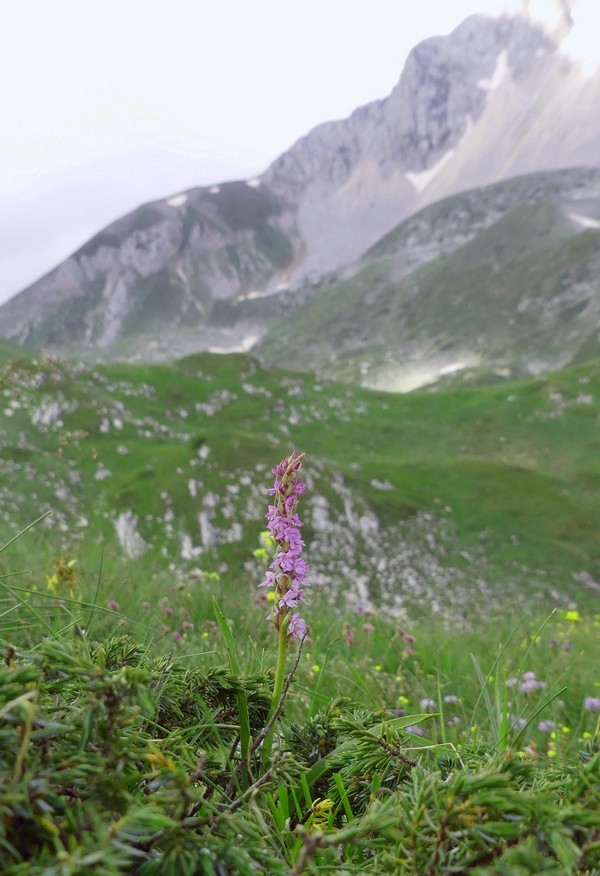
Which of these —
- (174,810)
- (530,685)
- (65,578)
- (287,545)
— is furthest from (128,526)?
(174,810)

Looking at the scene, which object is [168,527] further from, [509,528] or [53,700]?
[53,700]

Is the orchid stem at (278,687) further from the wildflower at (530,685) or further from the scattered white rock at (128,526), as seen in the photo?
the scattered white rock at (128,526)

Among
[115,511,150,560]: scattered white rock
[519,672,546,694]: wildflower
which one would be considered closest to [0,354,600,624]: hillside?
[115,511,150,560]: scattered white rock

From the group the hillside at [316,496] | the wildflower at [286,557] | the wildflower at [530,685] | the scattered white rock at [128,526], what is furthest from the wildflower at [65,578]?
the scattered white rock at [128,526]

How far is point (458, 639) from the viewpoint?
27.3 ft

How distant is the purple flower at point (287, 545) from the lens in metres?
1.97

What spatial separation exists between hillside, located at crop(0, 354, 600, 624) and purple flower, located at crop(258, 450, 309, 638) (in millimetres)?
3115

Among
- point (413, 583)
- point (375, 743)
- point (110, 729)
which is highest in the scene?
point (110, 729)

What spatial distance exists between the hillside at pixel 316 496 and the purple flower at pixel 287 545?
3.12 meters

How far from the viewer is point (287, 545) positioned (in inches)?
79.5

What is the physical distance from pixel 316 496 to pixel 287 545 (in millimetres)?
30298

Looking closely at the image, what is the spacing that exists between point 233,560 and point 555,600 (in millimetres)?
16236

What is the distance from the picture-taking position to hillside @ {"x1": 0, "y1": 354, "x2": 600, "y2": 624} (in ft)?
89.9

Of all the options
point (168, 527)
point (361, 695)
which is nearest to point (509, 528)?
point (168, 527)
